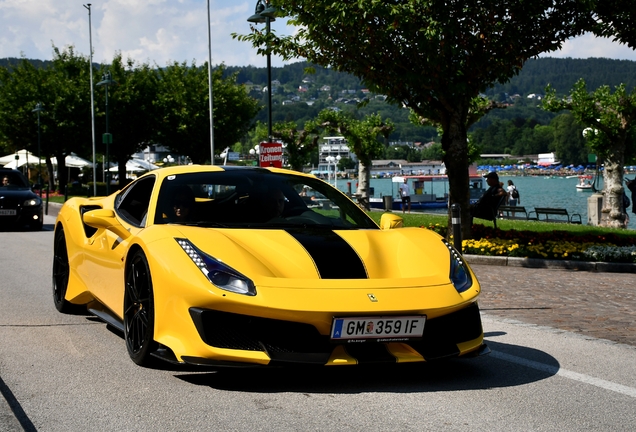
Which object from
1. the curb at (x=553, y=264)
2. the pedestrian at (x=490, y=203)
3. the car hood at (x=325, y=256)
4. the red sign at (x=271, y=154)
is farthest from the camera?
the red sign at (x=271, y=154)

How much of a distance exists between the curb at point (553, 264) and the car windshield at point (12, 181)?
12664mm

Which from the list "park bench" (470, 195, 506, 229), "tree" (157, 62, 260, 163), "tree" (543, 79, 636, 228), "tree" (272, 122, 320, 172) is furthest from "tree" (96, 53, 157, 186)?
"park bench" (470, 195, 506, 229)

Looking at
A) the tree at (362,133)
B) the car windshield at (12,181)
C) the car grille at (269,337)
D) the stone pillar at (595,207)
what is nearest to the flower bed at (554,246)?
the car grille at (269,337)

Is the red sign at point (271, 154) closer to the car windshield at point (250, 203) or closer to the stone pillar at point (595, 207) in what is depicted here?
the stone pillar at point (595, 207)

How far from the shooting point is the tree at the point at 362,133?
2048 inches

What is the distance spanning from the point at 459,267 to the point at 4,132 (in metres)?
59.2

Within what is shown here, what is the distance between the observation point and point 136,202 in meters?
7.07

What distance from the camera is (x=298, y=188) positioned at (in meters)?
6.89

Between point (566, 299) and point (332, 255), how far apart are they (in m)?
5.41

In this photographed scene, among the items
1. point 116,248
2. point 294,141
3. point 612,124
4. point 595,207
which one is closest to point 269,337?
point 116,248

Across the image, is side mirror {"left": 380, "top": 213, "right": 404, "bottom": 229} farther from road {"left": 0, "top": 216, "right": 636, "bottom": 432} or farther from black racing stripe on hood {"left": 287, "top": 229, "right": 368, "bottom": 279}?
road {"left": 0, "top": 216, "right": 636, "bottom": 432}

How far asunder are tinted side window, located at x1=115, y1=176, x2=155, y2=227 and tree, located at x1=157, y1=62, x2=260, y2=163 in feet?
189

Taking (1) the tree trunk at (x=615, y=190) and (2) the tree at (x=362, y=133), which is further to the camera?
(2) the tree at (x=362, y=133)

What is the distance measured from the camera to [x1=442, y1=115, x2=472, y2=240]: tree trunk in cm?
1633
